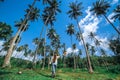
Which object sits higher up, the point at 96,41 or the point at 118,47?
the point at 96,41

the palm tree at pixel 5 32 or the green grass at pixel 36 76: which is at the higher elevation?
the palm tree at pixel 5 32

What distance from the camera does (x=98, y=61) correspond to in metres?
101

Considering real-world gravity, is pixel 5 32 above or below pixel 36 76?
above

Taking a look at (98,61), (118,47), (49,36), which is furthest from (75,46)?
(118,47)

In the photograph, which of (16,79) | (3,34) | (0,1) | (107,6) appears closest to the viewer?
(16,79)

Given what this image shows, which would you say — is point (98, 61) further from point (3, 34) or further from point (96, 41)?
point (3, 34)

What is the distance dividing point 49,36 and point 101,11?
35129 mm

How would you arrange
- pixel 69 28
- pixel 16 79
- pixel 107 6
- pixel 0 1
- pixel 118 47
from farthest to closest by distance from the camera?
pixel 69 28
pixel 118 47
pixel 107 6
pixel 0 1
pixel 16 79

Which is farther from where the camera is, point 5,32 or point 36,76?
point 5,32

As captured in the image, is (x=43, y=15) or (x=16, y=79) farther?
(x=43, y=15)

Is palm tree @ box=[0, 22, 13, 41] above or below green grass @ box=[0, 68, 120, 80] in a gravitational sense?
above

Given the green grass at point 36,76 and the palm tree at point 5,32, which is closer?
the green grass at point 36,76

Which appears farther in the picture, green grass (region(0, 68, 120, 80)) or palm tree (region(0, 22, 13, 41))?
palm tree (region(0, 22, 13, 41))

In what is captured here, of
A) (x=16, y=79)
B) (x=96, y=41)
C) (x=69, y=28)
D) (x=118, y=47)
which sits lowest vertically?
(x=16, y=79)
